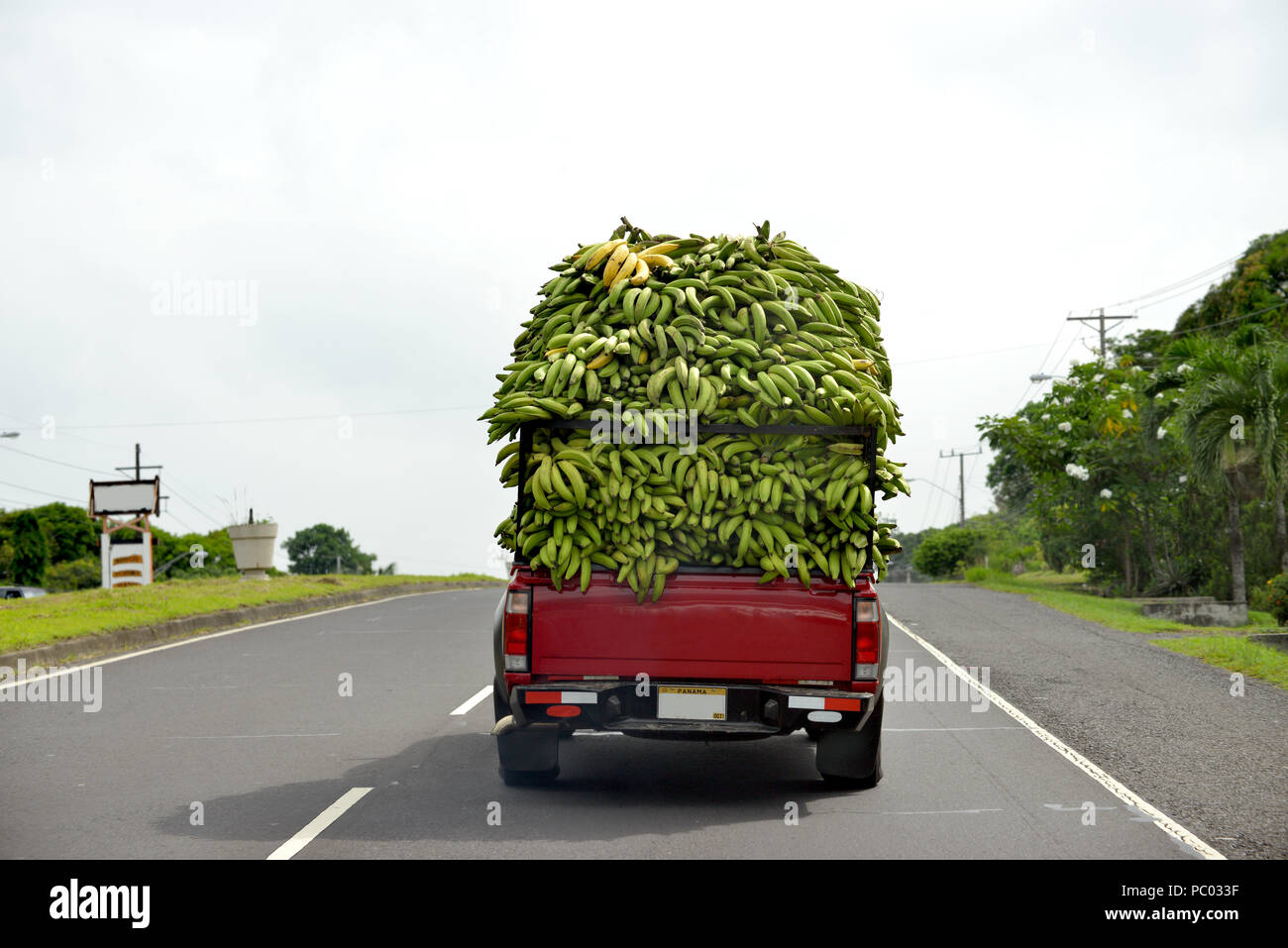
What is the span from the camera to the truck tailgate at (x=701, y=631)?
6.58m

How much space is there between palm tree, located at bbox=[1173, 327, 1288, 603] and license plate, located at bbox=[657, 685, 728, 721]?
17.9 m

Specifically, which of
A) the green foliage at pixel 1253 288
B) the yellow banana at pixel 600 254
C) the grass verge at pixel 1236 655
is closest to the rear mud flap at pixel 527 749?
the yellow banana at pixel 600 254

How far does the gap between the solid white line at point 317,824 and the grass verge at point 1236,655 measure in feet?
28.9

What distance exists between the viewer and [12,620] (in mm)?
16547

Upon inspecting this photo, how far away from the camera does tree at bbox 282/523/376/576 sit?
3826 inches

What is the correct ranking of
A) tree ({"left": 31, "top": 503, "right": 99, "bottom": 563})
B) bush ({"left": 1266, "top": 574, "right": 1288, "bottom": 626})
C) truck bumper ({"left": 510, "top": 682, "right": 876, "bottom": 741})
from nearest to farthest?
truck bumper ({"left": 510, "top": 682, "right": 876, "bottom": 741}), bush ({"left": 1266, "top": 574, "right": 1288, "bottom": 626}), tree ({"left": 31, "top": 503, "right": 99, "bottom": 563})

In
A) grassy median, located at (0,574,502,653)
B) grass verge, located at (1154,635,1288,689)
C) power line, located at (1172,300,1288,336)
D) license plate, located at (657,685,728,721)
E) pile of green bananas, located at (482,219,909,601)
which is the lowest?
grass verge, located at (1154,635,1288,689)

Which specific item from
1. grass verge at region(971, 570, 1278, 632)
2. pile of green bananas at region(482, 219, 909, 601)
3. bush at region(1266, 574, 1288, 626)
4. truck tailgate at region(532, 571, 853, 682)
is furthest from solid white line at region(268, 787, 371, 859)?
bush at region(1266, 574, 1288, 626)

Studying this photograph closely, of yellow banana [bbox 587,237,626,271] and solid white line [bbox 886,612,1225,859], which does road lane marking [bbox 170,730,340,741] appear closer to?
yellow banana [bbox 587,237,626,271]

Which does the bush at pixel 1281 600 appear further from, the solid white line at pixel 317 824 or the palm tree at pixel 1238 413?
the solid white line at pixel 317 824

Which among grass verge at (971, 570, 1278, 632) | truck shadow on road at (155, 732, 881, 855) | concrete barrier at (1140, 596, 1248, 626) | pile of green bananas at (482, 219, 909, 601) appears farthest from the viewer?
concrete barrier at (1140, 596, 1248, 626)

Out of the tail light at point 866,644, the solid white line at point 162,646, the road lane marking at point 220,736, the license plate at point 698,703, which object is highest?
the tail light at point 866,644
